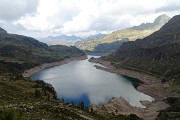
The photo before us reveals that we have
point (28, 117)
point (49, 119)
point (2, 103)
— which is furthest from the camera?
point (2, 103)

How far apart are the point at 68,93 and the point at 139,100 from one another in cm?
4779

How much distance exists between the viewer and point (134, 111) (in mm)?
149125

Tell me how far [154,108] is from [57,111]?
3910 inches

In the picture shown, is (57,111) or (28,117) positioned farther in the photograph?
(57,111)

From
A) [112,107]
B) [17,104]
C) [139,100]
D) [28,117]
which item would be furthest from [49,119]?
[139,100]

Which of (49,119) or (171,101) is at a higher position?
(49,119)

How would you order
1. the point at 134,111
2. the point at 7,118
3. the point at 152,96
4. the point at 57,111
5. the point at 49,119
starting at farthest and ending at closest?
the point at 152,96 < the point at 134,111 < the point at 57,111 < the point at 49,119 < the point at 7,118

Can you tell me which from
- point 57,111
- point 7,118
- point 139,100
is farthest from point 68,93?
point 7,118

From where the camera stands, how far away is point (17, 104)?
63688 millimetres

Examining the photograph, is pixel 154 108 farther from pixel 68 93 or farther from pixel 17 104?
pixel 17 104

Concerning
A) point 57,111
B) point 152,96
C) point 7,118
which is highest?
point 7,118

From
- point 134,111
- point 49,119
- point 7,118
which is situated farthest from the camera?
point 134,111

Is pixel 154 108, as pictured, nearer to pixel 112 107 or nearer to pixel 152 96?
pixel 112 107

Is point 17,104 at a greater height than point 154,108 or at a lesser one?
greater
